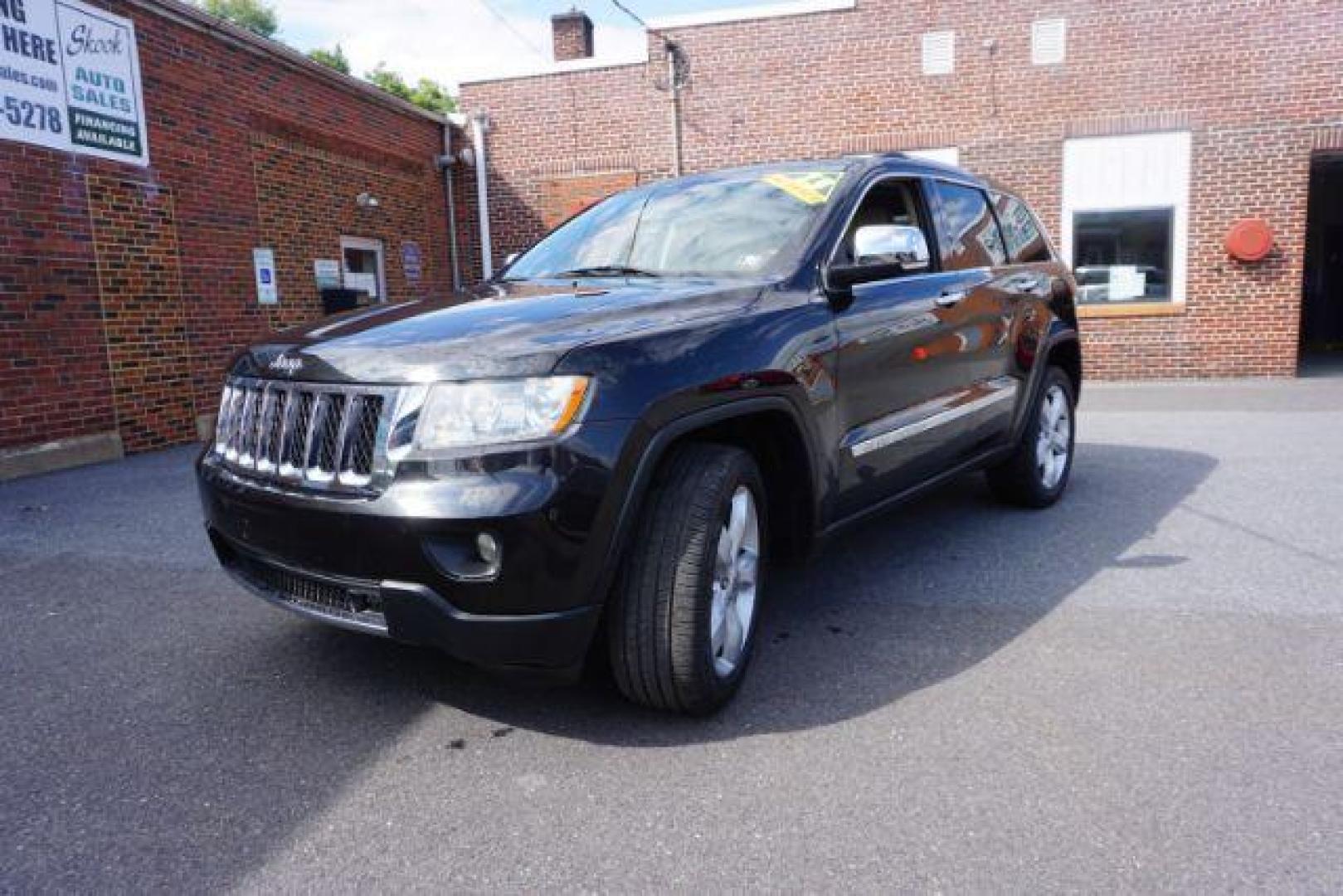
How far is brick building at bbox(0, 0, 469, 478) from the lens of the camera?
7254mm

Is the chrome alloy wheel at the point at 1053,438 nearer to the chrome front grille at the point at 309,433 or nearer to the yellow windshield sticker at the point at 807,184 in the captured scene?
the yellow windshield sticker at the point at 807,184

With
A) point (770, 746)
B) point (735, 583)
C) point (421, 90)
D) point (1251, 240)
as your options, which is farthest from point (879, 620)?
point (421, 90)

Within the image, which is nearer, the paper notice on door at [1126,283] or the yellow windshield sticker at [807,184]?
the yellow windshield sticker at [807,184]

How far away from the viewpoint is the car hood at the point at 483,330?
2357mm

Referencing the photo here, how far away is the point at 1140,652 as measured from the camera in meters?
3.17

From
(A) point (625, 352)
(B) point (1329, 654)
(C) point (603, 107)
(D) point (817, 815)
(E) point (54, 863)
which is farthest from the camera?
(C) point (603, 107)

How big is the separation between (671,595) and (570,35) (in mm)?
14617

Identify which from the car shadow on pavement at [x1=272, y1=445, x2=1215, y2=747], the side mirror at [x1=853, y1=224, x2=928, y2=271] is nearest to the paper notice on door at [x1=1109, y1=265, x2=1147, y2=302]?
the car shadow on pavement at [x1=272, y1=445, x2=1215, y2=747]

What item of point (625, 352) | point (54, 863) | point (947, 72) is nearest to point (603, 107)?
point (947, 72)

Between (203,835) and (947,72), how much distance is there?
41.5 ft

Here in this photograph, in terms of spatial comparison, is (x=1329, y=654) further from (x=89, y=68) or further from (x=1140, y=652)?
(x=89, y=68)

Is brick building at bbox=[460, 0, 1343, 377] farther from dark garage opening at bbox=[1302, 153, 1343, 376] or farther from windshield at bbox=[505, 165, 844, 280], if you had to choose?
windshield at bbox=[505, 165, 844, 280]

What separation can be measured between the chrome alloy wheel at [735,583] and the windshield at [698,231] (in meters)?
0.88

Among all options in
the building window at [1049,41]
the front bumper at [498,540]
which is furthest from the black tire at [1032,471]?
the building window at [1049,41]
